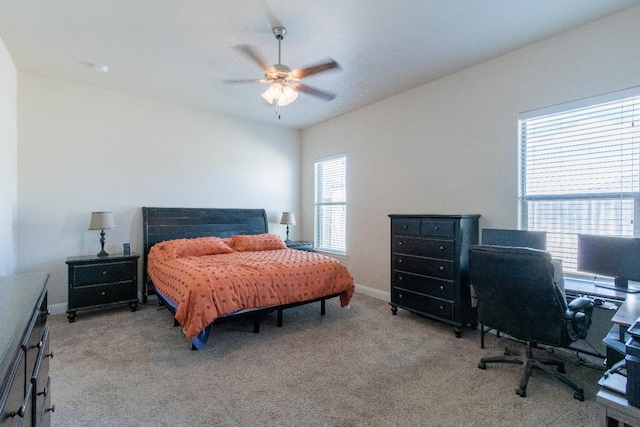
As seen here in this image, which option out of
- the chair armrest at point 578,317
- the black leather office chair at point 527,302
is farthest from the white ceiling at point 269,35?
the chair armrest at point 578,317

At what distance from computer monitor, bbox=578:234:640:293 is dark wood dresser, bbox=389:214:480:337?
3.23ft

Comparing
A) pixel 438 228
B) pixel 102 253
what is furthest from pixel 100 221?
pixel 438 228

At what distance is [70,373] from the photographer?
2539mm

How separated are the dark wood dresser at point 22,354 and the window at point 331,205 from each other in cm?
430

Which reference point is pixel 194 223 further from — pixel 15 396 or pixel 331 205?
pixel 15 396

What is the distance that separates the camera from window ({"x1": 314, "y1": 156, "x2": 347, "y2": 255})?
554 cm

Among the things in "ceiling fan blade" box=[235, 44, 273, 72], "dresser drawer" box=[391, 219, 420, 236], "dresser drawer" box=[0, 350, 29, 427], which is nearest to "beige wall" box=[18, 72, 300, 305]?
"ceiling fan blade" box=[235, 44, 273, 72]

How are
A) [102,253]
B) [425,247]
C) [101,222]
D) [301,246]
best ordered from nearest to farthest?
[425,247] → [101,222] → [102,253] → [301,246]

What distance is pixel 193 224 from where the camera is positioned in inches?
194

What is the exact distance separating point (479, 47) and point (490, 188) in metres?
1.44

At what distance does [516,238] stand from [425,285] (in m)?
1.07

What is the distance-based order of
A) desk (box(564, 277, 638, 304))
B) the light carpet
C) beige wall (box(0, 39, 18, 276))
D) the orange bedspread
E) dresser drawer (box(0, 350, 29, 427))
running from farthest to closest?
beige wall (box(0, 39, 18, 276)) → the orange bedspread → desk (box(564, 277, 638, 304)) → the light carpet → dresser drawer (box(0, 350, 29, 427))

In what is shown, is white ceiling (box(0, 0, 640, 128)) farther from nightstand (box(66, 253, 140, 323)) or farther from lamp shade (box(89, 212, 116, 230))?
nightstand (box(66, 253, 140, 323))

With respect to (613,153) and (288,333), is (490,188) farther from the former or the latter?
→ (288,333)
